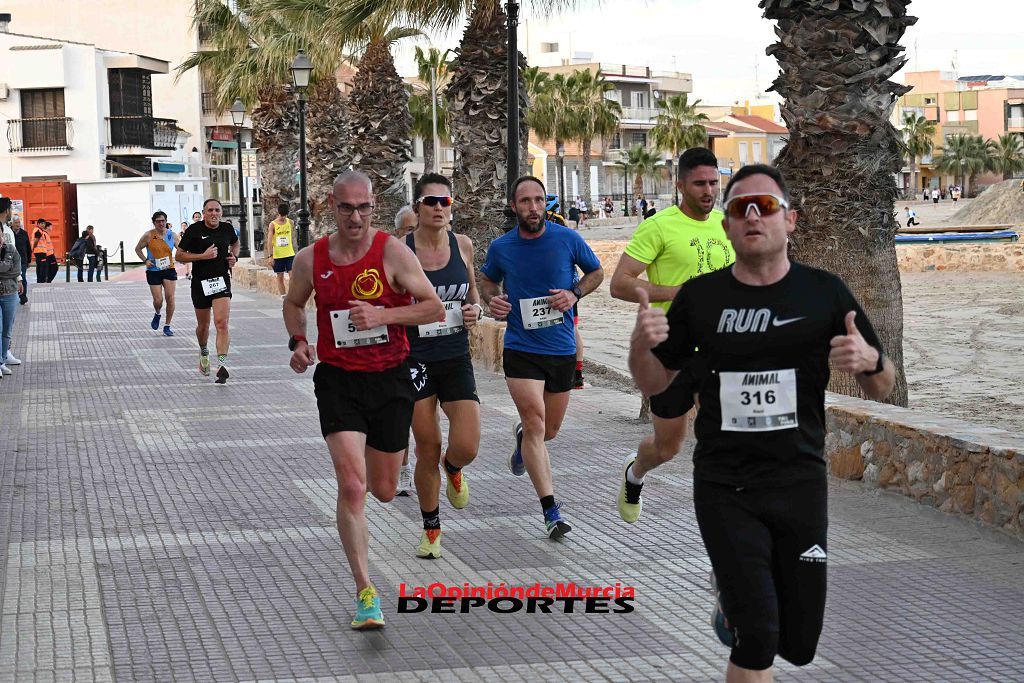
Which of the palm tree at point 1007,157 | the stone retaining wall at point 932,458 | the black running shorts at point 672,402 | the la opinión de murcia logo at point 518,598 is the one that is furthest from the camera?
the palm tree at point 1007,157

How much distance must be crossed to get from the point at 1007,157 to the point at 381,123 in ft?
393

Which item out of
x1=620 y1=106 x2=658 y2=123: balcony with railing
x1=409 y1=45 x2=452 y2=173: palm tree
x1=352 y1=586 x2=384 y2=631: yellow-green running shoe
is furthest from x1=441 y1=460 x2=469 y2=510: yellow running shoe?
x1=620 y1=106 x2=658 y2=123: balcony with railing

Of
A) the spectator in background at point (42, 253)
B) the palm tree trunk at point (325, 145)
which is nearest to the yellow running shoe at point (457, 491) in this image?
the palm tree trunk at point (325, 145)

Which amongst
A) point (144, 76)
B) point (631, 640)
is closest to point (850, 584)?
point (631, 640)

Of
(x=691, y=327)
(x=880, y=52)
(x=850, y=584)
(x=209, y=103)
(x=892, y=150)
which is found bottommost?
(x=850, y=584)

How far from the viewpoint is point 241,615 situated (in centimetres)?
585

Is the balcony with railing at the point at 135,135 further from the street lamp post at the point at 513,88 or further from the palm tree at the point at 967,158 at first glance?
the palm tree at the point at 967,158

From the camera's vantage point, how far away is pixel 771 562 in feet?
12.9

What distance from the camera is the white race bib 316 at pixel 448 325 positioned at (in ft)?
23.4

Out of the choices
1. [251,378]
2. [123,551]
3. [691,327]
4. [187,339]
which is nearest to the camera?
[691,327]

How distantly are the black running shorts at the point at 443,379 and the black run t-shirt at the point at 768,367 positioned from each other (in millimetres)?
3208

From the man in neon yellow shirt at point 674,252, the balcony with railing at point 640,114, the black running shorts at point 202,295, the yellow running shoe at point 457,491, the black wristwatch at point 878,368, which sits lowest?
the yellow running shoe at point 457,491

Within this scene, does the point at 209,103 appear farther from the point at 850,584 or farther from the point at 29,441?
the point at 850,584

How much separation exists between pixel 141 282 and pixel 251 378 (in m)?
24.1
